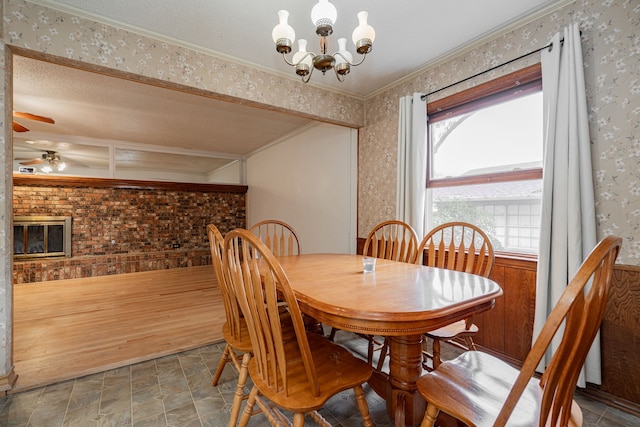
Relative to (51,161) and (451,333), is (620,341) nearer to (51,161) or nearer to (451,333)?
(451,333)

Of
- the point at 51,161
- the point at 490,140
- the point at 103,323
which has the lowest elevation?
the point at 103,323

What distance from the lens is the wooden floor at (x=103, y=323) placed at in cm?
207

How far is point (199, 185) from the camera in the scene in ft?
19.3

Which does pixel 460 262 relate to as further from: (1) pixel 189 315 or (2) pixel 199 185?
(2) pixel 199 185

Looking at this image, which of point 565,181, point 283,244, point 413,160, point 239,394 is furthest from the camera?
point 413,160

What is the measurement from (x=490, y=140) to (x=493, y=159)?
0.54 ft

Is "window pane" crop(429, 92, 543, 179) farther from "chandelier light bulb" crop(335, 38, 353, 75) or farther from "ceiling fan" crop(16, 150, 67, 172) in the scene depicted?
"ceiling fan" crop(16, 150, 67, 172)

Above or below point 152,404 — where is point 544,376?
above

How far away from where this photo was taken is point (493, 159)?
7.36ft

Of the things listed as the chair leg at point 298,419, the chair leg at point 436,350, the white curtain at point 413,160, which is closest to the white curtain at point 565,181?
the chair leg at point 436,350

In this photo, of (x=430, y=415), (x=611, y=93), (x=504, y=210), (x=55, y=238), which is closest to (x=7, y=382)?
(x=430, y=415)

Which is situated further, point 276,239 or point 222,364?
point 276,239

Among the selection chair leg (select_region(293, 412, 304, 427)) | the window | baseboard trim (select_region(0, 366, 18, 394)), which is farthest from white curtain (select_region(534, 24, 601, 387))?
baseboard trim (select_region(0, 366, 18, 394))

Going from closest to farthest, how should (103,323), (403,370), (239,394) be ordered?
(403,370) < (239,394) < (103,323)
